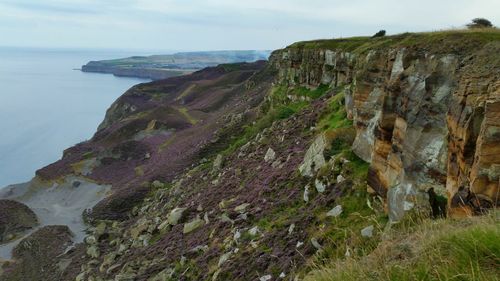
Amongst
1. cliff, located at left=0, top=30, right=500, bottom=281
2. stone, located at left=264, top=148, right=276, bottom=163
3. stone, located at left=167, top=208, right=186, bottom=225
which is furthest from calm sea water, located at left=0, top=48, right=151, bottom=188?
stone, located at left=264, top=148, right=276, bottom=163

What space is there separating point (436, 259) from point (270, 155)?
19.2 metres

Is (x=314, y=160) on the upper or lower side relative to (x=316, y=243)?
upper

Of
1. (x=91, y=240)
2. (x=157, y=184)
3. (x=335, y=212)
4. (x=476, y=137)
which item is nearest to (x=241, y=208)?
(x=335, y=212)

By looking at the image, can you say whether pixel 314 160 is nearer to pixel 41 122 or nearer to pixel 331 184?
pixel 331 184

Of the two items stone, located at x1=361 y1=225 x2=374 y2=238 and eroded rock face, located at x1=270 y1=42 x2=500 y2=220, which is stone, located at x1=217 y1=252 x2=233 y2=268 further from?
stone, located at x1=361 y1=225 x2=374 y2=238

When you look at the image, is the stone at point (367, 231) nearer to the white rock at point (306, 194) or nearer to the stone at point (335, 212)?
the stone at point (335, 212)

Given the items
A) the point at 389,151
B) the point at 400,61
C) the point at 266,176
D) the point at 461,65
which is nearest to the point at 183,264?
the point at 266,176

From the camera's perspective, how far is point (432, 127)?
38.0 ft

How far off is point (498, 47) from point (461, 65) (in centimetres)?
89

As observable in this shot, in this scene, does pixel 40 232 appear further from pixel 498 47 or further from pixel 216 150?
pixel 498 47

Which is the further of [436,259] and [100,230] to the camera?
[100,230]

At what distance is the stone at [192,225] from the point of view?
21359 millimetres

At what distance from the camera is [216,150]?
40.7 m

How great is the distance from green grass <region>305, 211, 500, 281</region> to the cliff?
1.4 inches
